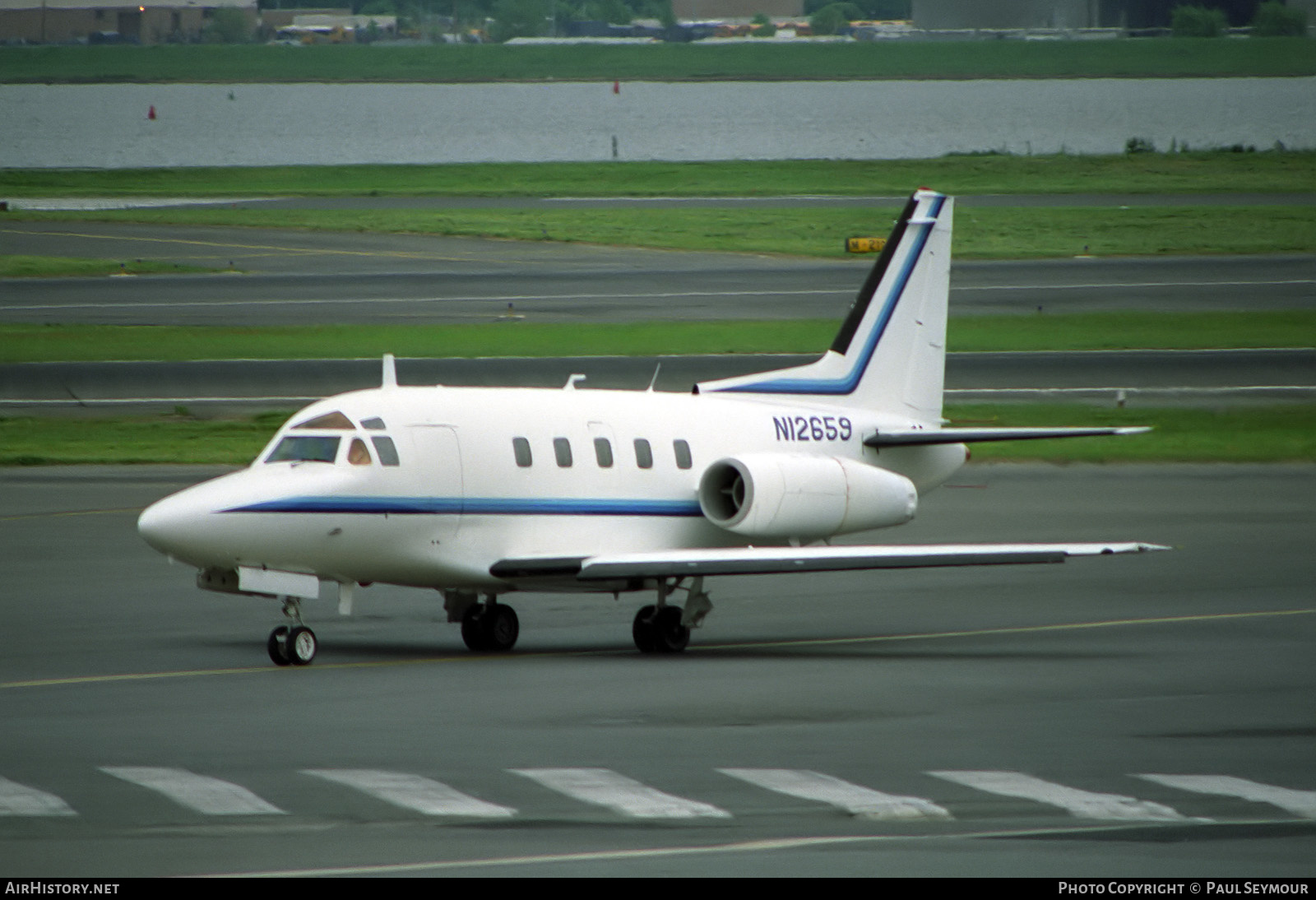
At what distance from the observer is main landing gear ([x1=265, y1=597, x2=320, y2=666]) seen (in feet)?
71.8

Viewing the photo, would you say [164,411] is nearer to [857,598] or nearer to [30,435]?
[30,435]

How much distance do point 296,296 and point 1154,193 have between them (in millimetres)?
46669

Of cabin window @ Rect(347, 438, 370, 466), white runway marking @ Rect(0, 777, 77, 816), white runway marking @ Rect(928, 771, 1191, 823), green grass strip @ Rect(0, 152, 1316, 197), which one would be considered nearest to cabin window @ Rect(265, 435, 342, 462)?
cabin window @ Rect(347, 438, 370, 466)

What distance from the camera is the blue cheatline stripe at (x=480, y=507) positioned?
2183cm

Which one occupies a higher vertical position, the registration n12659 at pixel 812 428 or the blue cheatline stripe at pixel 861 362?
the blue cheatline stripe at pixel 861 362

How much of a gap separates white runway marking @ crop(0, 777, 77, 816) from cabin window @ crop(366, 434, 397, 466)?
741cm

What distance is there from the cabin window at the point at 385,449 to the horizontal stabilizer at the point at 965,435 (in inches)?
282

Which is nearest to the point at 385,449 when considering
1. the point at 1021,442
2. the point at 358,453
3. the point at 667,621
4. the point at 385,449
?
the point at 385,449

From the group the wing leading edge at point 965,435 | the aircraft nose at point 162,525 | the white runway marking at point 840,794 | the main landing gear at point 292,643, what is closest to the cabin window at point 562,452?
the main landing gear at point 292,643

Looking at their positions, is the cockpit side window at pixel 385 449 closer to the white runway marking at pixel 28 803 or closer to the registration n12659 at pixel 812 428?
the registration n12659 at pixel 812 428

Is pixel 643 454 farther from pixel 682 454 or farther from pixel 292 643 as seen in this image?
pixel 292 643

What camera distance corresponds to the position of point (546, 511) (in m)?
23.7

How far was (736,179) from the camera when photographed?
110m

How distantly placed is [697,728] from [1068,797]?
Result: 3.98 metres
